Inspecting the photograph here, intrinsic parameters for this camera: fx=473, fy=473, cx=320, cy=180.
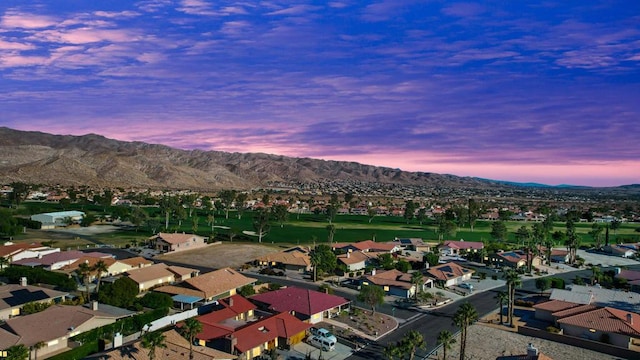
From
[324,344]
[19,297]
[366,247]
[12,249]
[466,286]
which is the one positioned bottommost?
[324,344]

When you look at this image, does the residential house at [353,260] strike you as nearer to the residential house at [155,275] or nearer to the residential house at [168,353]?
the residential house at [155,275]

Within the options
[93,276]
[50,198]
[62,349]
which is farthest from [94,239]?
[50,198]

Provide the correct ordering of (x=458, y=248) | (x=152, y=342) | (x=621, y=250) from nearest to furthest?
1. (x=152, y=342)
2. (x=458, y=248)
3. (x=621, y=250)

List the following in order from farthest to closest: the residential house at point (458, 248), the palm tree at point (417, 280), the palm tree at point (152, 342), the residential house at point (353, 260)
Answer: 1. the residential house at point (458, 248)
2. the residential house at point (353, 260)
3. the palm tree at point (417, 280)
4. the palm tree at point (152, 342)

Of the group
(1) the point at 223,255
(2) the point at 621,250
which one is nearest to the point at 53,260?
(1) the point at 223,255

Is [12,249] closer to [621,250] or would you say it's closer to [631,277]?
[631,277]

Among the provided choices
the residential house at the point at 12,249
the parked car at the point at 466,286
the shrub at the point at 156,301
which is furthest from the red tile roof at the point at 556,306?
the residential house at the point at 12,249
